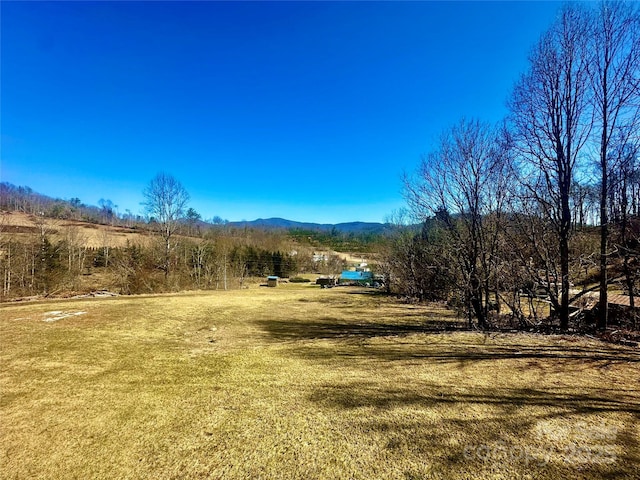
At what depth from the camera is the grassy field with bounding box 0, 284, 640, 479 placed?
8.71 feet

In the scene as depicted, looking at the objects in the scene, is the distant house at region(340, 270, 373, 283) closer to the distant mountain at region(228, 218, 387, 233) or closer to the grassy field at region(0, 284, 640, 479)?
the distant mountain at region(228, 218, 387, 233)

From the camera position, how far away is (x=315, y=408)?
3738 mm

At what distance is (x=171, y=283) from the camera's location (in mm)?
24078

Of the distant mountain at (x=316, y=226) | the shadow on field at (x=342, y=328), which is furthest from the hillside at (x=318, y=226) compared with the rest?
the shadow on field at (x=342, y=328)

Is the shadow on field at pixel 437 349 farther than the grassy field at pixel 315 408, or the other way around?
the shadow on field at pixel 437 349

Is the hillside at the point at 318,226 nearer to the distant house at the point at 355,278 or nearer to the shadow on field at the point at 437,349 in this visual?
the distant house at the point at 355,278

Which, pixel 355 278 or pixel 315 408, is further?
pixel 355 278

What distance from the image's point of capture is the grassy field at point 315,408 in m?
2.66

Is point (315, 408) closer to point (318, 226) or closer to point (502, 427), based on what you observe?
point (502, 427)

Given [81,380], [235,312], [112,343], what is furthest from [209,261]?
[81,380]

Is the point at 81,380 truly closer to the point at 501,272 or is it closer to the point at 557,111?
the point at 501,272

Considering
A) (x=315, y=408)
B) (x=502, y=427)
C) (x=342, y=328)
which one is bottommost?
(x=342, y=328)

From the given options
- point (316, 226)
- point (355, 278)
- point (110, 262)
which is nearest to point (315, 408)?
point (110, 262)

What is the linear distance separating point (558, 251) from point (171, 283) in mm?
25027
